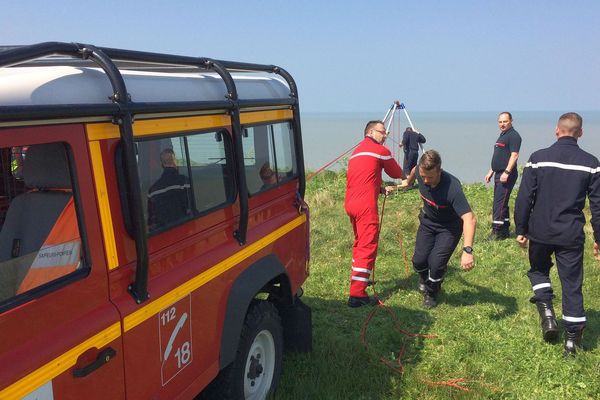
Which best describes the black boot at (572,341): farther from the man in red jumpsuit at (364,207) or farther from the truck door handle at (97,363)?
the truck door handle at (97,363)

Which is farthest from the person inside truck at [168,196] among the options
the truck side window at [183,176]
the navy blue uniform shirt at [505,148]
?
the navy blue uniform shirt at [505,148]

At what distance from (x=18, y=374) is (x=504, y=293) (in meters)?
5.48

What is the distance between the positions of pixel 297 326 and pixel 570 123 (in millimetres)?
2897

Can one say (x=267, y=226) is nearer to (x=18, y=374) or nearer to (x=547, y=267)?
(x=18, y=374)

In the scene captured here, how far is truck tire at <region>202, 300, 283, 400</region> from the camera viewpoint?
10.7 ft

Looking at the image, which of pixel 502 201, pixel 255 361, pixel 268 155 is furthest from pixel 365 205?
pixel 502 201

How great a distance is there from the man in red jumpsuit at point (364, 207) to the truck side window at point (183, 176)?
2.64 metres

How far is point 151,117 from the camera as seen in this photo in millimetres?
2541

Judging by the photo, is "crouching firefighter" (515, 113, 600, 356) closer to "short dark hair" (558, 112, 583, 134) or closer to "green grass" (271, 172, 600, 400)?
"short dark hair" (558, 112, 583, 134)

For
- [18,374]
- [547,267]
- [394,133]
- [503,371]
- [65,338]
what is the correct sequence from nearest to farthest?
[18,374] → [65,338] → [503,371] → [547,267] → [394,133]

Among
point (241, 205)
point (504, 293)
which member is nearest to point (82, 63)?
point (241, 205)

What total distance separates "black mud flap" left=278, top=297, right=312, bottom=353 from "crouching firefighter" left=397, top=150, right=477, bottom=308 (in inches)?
64.3

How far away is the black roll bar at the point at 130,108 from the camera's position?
74.0 inches

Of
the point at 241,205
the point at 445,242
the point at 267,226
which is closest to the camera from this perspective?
the point at 241,205
